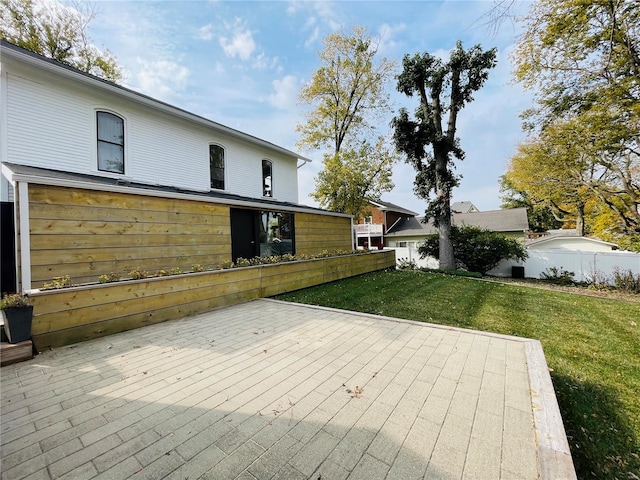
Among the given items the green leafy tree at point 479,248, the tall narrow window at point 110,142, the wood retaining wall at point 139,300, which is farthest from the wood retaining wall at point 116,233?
the green leafy tree at point 479,248

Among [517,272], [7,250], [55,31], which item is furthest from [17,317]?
[55,31]

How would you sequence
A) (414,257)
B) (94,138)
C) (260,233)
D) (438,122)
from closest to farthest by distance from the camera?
(94,138) → (260,233) → (438,122) → (414,257)

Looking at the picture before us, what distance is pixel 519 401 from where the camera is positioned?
89.3 inches

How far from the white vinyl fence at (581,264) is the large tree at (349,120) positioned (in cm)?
637

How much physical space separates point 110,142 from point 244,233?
15.3 ft

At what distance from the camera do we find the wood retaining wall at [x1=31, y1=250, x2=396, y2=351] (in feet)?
11.2

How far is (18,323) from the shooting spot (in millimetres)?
3088

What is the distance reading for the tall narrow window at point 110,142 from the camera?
7391 millimetres

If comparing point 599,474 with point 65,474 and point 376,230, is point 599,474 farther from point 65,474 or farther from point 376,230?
point 376,230

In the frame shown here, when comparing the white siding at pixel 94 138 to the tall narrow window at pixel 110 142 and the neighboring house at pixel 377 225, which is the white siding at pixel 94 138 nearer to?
the tall narrow window at pixel 110 142

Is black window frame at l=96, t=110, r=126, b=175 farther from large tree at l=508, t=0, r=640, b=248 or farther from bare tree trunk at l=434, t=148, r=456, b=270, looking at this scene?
large tree at l=508, t=0, r=640, b=248

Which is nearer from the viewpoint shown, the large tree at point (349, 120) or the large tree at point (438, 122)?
the large tree at point (438, 122)

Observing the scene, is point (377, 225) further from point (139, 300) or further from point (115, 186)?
point (139, 300)

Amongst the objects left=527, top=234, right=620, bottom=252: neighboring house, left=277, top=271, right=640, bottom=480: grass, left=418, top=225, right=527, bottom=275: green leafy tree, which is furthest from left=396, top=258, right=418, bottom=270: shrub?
left=527, top=234, right=620, bottom=252: neighboring house
